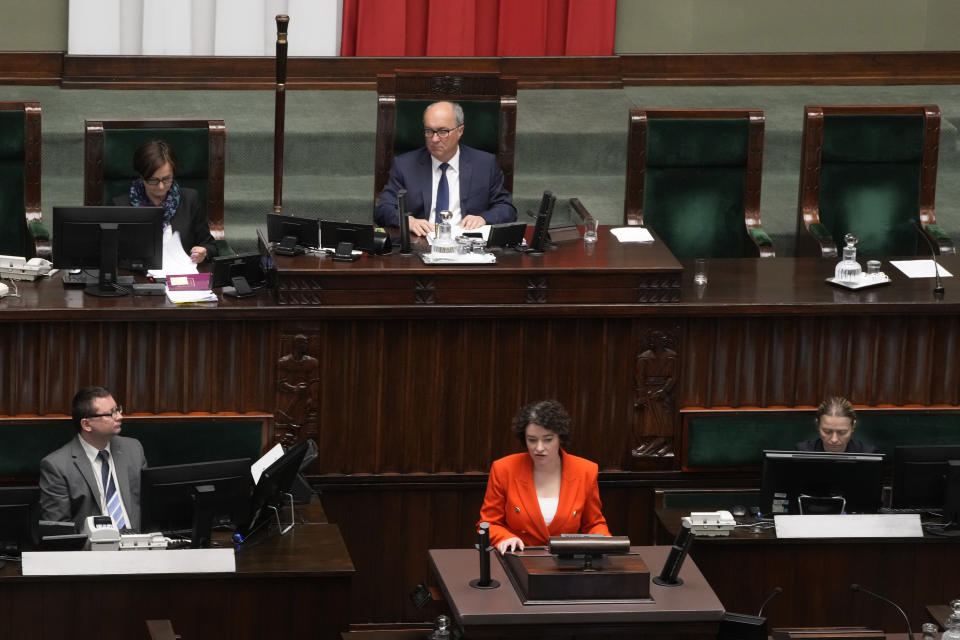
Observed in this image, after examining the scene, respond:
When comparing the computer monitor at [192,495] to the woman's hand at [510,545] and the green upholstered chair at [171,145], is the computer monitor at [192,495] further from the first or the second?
the green upholstered chair at [171,145]

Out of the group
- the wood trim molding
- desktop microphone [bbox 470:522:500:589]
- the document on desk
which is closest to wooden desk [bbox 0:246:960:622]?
the document on desk

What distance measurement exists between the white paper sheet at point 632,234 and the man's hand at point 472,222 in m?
0.48

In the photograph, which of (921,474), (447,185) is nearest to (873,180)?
(447,185)

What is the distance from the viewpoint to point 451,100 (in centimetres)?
737

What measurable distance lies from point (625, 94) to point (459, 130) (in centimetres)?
232

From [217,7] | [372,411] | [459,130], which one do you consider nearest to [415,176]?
[459,130]

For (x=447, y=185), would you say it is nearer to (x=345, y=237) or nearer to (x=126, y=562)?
(x=345, y=237)

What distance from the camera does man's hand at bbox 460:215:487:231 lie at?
6855 mm

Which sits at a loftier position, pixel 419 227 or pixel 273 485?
pixel 419 227

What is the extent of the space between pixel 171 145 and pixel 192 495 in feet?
6.31

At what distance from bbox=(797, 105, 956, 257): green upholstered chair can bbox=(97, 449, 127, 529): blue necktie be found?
3.05m

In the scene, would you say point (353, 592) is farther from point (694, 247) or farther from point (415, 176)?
point (694, 247)

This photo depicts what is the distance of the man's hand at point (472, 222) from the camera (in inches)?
270

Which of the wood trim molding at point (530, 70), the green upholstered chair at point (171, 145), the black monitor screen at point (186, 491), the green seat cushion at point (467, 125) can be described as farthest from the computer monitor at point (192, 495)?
the wood trim molding at point (530, 70)
